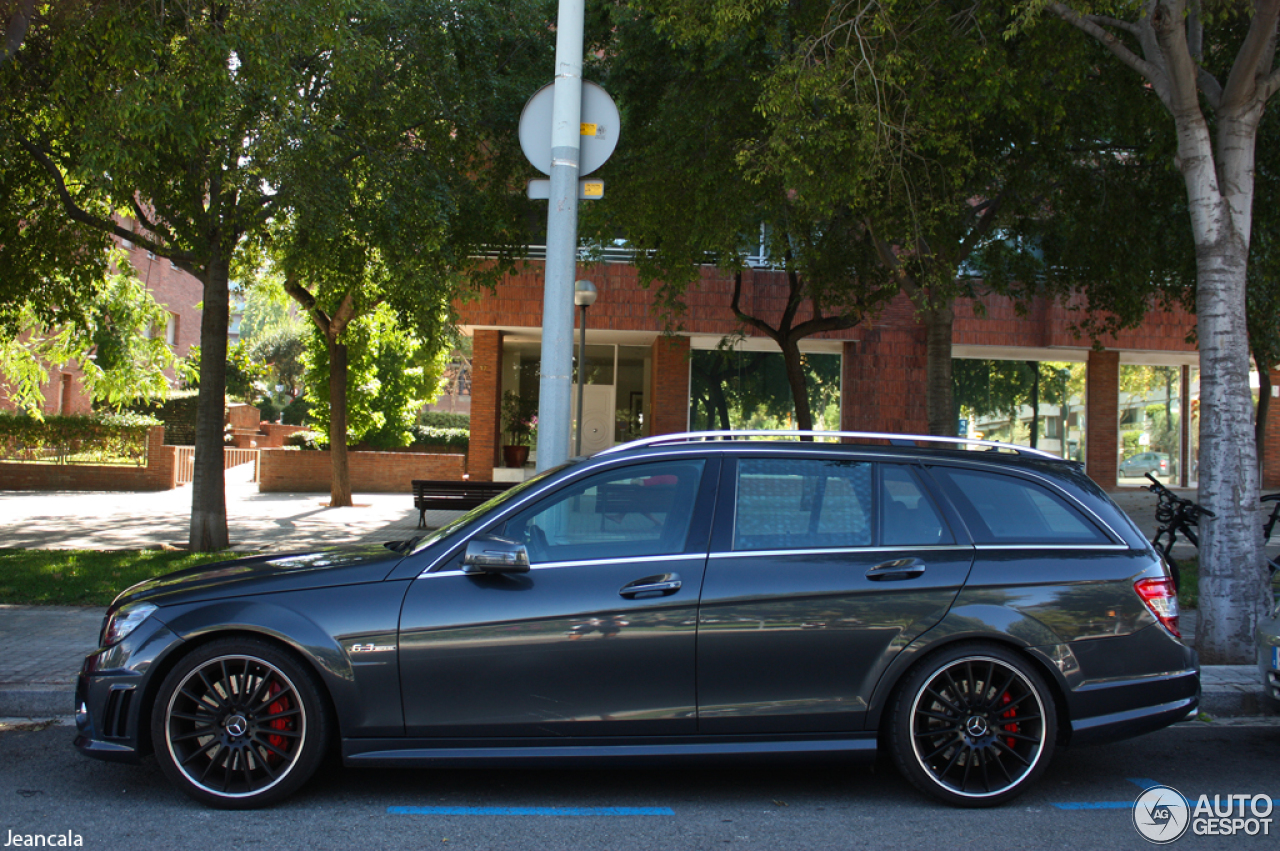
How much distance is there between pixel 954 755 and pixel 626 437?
60.7 feet

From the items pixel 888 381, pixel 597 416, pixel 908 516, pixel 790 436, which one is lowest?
pixel 908 516

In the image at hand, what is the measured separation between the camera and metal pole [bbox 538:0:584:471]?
21.0 ft

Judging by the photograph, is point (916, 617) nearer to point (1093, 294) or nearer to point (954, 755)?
point (954, 755)

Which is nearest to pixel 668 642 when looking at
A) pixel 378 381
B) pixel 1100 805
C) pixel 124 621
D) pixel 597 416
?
pixel 1100 805

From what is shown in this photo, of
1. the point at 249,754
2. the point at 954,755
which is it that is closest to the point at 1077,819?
the point at 954,755

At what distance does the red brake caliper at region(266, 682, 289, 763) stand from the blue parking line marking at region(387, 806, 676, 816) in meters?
0.54

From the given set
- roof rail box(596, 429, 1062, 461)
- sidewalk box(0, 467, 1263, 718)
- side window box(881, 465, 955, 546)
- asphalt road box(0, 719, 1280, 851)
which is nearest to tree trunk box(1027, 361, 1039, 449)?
sidewalk box(0, 467, 1263, 718)

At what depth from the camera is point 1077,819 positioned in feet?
13.5

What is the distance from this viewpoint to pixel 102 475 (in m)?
22.0

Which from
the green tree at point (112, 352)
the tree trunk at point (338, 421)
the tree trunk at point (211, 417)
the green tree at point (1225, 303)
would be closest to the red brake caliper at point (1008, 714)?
the green tree at point (1225, 303)

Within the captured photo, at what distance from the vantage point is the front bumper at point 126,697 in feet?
13.2

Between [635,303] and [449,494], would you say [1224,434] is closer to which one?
[449,494]

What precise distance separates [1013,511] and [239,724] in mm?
3609

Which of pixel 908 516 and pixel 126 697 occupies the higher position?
pixel 908 516
